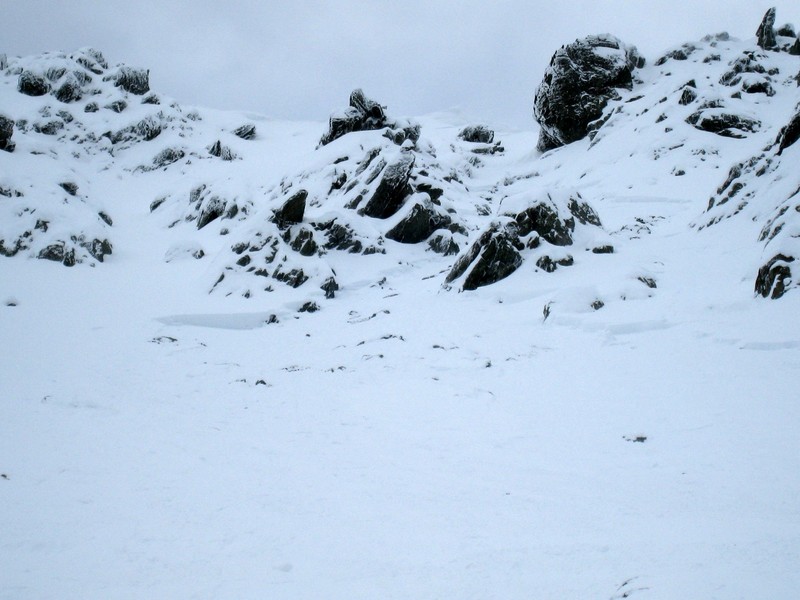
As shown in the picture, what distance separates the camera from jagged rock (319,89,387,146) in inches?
1630

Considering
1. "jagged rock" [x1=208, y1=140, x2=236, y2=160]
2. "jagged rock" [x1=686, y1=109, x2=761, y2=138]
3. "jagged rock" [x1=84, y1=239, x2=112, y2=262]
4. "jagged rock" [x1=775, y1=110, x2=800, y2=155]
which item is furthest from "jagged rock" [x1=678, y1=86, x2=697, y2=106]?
"jagged rock" [x1=208, y1=140, x2=236, y2=160]

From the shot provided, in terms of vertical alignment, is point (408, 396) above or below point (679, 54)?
below

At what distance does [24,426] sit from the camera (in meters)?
8.05

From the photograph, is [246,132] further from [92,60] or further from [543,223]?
[543,223]

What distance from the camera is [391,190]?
26.6 metres

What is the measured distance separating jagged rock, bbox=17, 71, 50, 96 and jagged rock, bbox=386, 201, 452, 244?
213ft

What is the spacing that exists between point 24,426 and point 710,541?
33.6ft

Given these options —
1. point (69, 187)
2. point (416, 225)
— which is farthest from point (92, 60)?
point (416, 225)

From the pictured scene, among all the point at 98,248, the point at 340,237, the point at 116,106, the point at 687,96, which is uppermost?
the point at 116,106

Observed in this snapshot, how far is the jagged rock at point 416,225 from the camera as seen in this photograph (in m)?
25.9

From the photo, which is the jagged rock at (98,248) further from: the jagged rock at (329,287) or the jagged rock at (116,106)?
the jagged rock at (116,106)

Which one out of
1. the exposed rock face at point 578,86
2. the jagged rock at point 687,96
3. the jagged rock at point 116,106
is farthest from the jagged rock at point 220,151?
the jagged rock at point 687,96

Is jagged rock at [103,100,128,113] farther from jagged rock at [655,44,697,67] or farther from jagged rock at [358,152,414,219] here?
Answer: jagged rock at [655,44,697,67]

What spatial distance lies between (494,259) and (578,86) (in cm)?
4202
